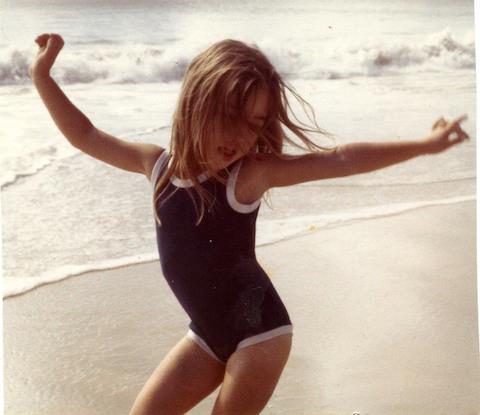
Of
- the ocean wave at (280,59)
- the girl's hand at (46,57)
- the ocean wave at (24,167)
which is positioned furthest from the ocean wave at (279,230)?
the girl's hand at (46,57)

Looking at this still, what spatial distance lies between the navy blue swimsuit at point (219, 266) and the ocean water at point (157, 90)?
55cm

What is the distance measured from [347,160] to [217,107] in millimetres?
297

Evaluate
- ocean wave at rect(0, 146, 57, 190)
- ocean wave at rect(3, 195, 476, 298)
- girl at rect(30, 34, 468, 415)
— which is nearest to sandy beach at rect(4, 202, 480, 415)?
ocean wave at rect(3, 195, 476, 298)

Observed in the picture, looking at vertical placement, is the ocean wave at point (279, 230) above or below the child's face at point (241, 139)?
below

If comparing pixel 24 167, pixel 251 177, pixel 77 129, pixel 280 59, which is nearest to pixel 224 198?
pixel 251 177

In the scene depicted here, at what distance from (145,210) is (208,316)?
70 cm

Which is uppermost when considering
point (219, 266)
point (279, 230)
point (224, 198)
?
point (224, 198)

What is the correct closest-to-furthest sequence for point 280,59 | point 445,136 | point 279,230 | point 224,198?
point 445,136
point 224,198
point 280,59
point 279,230

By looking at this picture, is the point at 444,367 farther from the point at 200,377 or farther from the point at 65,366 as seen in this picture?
the point at 65,366

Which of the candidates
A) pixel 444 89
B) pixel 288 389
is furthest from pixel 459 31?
pixel 288 389

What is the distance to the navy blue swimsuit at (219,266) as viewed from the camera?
1619 millimetres

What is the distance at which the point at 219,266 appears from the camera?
5.40ft

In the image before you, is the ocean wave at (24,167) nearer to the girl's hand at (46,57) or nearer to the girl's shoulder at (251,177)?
the girl's hand at (46,57)

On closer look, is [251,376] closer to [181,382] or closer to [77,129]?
[181,382]
